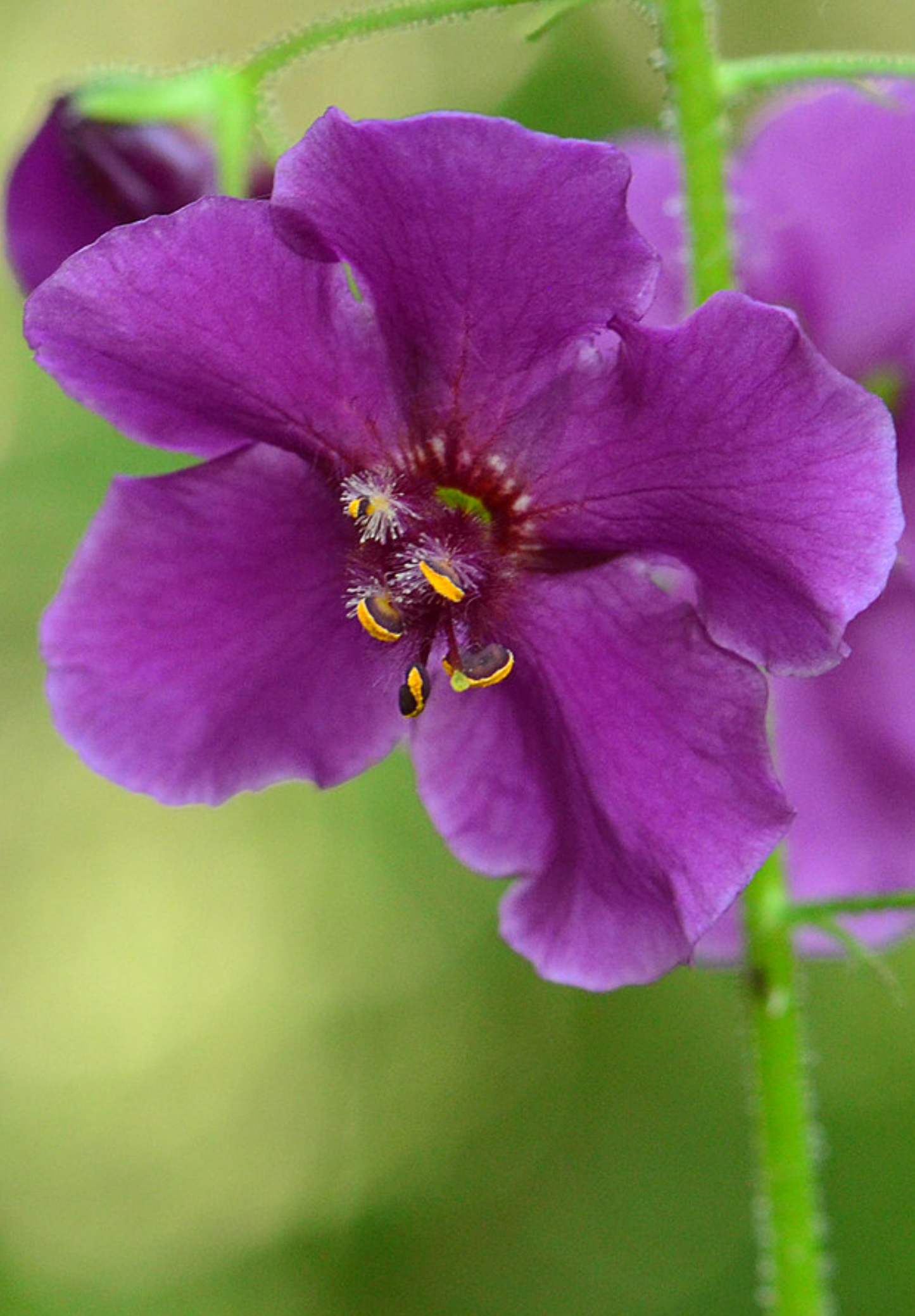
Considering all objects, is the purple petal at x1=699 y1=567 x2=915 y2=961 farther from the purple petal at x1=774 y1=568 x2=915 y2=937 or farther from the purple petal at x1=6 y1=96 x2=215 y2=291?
the purple petal at x1=6 y1=96 x2=215 y2=291

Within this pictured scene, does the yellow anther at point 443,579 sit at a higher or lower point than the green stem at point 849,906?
higher

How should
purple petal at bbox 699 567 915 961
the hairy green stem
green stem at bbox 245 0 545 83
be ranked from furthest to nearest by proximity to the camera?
purple petal at bbox 699 567 915 961
the hairy green stem
green stem at bbox 245 0 545 83

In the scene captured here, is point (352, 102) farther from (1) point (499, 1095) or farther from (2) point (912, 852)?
(2) point (912, 852)

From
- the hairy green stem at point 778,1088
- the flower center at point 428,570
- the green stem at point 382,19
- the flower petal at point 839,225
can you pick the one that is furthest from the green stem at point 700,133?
the flower petal at point 839,225

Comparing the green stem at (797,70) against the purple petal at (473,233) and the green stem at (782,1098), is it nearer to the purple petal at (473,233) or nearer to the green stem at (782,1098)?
the purple petal at (473,233)

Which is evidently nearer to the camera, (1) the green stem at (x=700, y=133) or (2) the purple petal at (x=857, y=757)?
(1) the green stem at (x=700, y=133)

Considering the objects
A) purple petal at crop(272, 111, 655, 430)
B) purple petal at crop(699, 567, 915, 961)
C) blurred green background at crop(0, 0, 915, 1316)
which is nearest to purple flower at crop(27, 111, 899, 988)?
purple petal at crop(272, 111, 655, 430)

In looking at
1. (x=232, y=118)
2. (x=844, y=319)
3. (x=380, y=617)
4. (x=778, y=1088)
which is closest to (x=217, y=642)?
(x=380, y=617)
